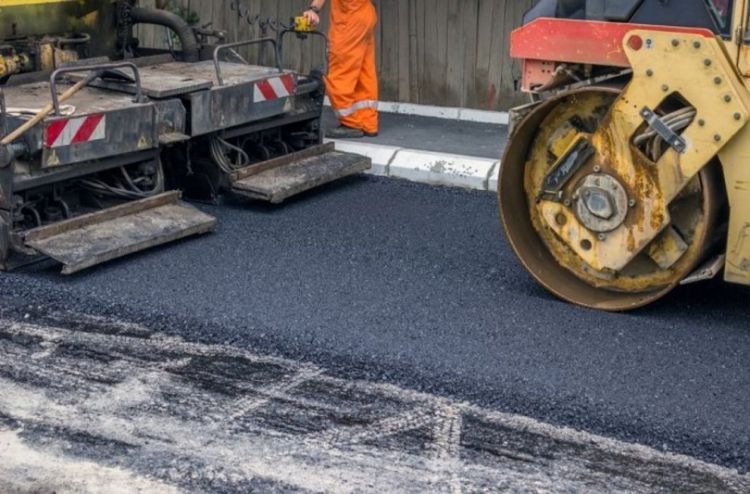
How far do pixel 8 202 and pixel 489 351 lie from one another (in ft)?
8.45

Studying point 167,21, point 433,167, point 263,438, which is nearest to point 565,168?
point 263,438

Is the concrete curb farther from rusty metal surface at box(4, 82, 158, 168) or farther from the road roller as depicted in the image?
the road roller

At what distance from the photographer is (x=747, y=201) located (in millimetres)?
5055

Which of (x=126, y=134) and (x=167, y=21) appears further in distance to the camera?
(x=167, y=21)

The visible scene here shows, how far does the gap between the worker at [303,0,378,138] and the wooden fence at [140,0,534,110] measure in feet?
2.37

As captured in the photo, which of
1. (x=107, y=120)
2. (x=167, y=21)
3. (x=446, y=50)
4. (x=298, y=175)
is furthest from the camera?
(x=446, y=50)

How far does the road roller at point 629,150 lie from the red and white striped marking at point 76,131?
85.7 inches

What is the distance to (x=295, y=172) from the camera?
7.65 m

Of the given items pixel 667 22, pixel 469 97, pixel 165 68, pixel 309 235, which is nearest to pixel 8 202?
pixel 309 235

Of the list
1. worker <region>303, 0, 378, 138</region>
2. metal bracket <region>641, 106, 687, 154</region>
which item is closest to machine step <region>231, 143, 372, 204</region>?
worker <region>303, 0, 378, 138</region>

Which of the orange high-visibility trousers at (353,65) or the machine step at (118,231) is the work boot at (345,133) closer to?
the orange high-visibility trousers at (353,65)

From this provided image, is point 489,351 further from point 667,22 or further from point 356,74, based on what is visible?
point 356,74

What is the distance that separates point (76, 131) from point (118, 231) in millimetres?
560

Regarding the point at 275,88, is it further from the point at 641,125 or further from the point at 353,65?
the point at 641,125
